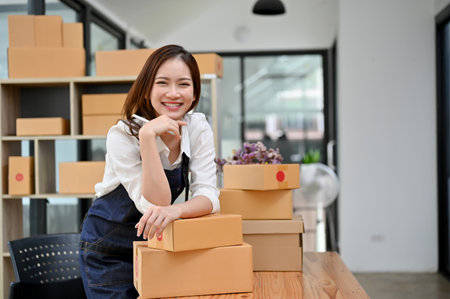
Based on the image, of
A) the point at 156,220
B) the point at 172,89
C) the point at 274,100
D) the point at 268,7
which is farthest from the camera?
the point at 274,100

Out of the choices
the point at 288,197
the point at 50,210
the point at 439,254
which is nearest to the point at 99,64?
the point at 50,210

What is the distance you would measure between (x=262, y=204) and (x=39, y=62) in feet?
6.95

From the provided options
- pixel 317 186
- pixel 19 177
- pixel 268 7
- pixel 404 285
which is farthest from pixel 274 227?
pixel 268 7

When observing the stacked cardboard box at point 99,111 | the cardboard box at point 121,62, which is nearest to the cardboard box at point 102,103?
the stacked cardboard box at point 99,111

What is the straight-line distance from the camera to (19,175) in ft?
11.2

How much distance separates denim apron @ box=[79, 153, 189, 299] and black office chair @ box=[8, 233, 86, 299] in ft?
0.91

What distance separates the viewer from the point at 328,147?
7.26 meters

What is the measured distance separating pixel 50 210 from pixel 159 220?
10.7ft

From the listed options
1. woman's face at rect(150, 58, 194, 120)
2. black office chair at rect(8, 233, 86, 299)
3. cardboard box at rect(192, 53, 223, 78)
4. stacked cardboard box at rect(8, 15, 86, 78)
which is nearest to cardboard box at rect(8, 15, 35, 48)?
stacked cardboard box at rect(8, 15, 86, 78)

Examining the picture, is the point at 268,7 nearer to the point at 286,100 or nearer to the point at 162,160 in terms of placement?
the point at 286,100

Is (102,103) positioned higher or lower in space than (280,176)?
higher

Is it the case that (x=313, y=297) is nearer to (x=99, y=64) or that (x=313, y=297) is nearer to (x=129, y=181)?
(x=129, y=181)

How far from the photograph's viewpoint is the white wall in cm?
522

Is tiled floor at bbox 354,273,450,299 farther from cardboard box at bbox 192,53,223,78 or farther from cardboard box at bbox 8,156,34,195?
cardboard box at bbox 8,156,34,195
